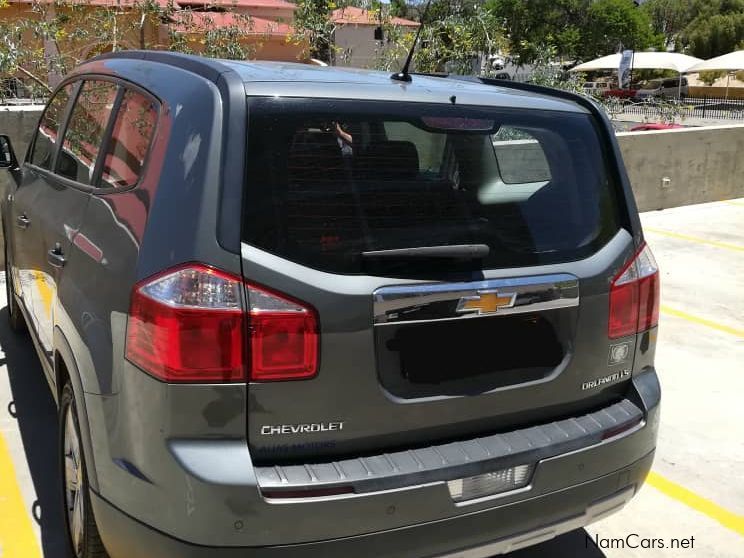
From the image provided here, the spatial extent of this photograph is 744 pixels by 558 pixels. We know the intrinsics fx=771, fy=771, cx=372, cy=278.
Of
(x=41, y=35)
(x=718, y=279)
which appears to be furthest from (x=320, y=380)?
(x=41, y=35)

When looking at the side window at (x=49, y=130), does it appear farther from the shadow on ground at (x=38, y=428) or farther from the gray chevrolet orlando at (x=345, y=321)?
the shadow on ground at (x=38, y=428)

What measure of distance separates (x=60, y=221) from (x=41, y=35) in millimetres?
6820

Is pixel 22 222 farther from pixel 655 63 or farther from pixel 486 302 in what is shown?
pixel 655 63

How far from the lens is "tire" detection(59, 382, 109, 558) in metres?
2.54

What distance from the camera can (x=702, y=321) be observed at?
641 cm

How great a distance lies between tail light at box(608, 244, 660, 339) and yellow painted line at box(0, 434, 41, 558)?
2.37m

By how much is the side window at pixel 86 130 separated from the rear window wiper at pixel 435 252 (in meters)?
1.28

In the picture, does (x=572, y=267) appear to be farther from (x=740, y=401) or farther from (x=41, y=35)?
(x=41, y=35)

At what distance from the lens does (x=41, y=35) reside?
8.82 meters

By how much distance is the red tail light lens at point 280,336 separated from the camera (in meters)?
2.04

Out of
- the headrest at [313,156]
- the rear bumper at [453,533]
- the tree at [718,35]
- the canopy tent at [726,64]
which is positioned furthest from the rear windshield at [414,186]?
the tree at [718,35]

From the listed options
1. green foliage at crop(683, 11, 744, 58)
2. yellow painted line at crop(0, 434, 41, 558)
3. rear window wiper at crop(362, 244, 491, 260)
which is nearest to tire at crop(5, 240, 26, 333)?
yellow painted line at crop(0, 434, 41, 558)

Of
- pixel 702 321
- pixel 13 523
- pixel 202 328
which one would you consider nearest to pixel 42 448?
pixel 13 523

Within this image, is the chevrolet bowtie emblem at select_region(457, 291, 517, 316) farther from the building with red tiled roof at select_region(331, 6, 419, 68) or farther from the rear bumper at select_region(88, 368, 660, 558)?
the building with red tiled roof at select_region(331, 6, 419, 68)
